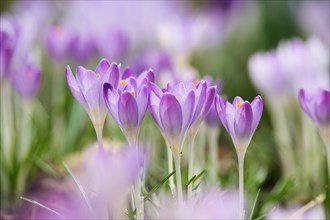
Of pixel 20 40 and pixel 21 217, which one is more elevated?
pixel 20 40

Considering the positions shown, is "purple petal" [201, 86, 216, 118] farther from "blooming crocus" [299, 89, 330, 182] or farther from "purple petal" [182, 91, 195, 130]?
"blooming crocus" [299, 89, 330, 182]

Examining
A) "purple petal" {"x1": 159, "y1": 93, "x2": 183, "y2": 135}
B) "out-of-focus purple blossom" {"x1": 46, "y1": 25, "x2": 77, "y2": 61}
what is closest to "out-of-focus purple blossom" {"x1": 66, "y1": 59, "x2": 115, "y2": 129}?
"purple petal" {"x1": 159, "y1": 93, "x2": 183, "y2": 135}

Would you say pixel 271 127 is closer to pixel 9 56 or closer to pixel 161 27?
pixel 161 27

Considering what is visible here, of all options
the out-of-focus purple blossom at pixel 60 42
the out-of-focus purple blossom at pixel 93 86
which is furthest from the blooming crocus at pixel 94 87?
the out-of-focus purple blossom at pixel 60 42

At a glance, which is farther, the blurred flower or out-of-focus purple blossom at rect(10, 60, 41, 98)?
out-of-focus purple blossom at rect(10, 60, 41, 98)

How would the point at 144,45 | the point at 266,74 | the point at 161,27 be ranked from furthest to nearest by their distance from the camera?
the point at 144,45
the point at 161,27
the point at 266,74

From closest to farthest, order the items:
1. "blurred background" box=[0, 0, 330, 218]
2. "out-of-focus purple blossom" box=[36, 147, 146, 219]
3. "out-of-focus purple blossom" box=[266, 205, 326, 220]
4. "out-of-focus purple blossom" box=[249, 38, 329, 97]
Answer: "out-of-focus purple blossom" box=[36, 147, 146, 219] → "out-of-focus purple blossom" box=[266, 205, 326, 220] → "blurred background" box=[0, 0, 330, 218] → "out-of-focus purple blossom" box=[249, 38, 329, 97]

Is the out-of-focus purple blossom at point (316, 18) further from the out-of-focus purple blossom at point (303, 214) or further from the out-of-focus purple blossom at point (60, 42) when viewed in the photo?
the out-of-focus purple blossom at point (303, 214)

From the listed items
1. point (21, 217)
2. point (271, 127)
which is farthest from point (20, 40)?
point (271, 127)
